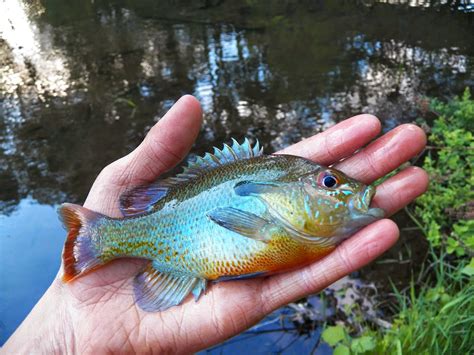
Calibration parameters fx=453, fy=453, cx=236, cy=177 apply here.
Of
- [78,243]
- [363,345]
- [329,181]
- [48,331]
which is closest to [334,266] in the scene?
[329,181]

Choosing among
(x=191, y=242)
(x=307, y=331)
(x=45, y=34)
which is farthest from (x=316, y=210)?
(x=45, y=34)

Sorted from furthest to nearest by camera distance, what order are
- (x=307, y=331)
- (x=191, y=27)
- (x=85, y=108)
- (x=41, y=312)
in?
1. (x=191, y=27)
2. (x=85, y=108)
3. (x=307, y=331)
4. (x=41, y=312)

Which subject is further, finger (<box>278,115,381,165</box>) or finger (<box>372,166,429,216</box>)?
finger (<box>278,115,381,165</box>)

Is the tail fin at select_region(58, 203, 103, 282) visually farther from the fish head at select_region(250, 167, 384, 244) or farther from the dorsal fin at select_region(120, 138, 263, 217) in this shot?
the fish head at select_region(250, 167, 384, 244)

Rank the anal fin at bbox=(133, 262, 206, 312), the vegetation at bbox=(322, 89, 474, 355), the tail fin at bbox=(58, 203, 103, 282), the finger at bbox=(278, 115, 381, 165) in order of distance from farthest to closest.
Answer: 1. the vegetation at bbox=(322, 89, 474, 355)
2. the finger at bbox=(278, 115, 381, 165)
3. the tail fin at bbox=(58, 203, 103, 282)
4. the anal fin at bbox=(133, 262, 206, 312)

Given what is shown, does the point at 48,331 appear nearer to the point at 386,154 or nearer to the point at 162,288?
the point at 162,288

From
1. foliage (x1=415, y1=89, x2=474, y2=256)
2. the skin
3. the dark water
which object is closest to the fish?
the skin

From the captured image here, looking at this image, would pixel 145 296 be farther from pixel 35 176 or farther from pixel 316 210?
pixel 35 176
